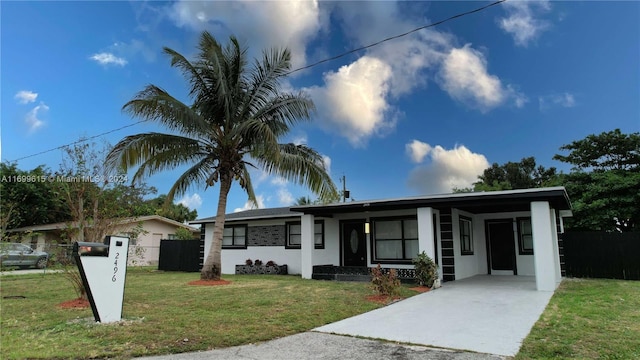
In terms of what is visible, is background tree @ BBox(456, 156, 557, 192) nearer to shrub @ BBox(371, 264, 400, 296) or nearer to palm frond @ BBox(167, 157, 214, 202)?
palm frond @ BBox(167, 157, 214, 202)

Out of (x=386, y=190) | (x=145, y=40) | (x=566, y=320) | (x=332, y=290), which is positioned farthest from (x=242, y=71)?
(x=386, y=190)

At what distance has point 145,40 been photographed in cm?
1362

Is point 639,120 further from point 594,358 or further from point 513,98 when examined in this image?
point 594,358

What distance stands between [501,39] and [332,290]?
32.7 feet

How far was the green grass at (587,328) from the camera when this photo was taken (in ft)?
14.8

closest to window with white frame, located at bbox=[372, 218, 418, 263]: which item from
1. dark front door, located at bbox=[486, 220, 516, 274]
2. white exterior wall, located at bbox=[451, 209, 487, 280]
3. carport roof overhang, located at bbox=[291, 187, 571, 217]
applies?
carport roof overhang, located at bbox=[291, 187, 571, 217]

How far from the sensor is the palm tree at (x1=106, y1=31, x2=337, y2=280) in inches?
472

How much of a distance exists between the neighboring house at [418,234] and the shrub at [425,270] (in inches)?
15.1

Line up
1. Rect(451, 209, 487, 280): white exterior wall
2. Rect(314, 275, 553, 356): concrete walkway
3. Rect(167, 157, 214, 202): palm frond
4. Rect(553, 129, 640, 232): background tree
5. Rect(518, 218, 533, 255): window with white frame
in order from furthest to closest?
Rect(553, 129, 640, 232): background tree < Rect(518, 218, 533, 255): window with white frame < Rect(167, 157, 214, 202): palm frond < Rect(451, 209, 487, 280): white exterior wall < Rect(314, 275, 553, 356): concrete walkway

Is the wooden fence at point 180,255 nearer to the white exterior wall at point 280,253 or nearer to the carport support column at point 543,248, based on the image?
the white exterior wall at point 280,253

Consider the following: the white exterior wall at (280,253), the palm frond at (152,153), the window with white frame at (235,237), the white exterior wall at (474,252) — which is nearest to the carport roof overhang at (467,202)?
the white exterior wall at (474,252)

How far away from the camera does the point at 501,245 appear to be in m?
14.6

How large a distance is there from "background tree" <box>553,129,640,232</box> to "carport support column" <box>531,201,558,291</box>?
1206 cm

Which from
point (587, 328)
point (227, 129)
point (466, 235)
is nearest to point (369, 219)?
point (466, 235)
